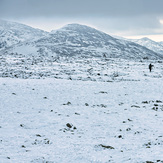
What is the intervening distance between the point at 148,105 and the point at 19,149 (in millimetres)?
16645

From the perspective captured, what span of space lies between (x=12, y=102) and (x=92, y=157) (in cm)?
1515

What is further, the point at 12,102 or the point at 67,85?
the point at 67,85

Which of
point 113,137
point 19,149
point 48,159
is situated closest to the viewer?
point 48,159

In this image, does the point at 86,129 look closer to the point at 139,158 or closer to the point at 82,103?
the point at 139,158

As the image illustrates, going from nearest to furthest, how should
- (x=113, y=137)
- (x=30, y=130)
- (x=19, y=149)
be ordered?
(x=19, y=149), (x=113, y=137), (x=30, y=130)

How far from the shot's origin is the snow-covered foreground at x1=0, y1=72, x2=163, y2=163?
39.9ft

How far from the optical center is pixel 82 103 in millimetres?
25781

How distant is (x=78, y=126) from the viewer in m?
17.6

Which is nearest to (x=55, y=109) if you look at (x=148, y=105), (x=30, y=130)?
(x=30, y=130)

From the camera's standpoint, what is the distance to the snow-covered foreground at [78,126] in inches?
478

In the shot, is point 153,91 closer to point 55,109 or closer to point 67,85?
point 67,85

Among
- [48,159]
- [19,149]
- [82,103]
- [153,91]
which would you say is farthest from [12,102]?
[153,91]

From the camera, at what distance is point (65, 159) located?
11.6 meters

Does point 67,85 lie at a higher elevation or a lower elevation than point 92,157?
higher
